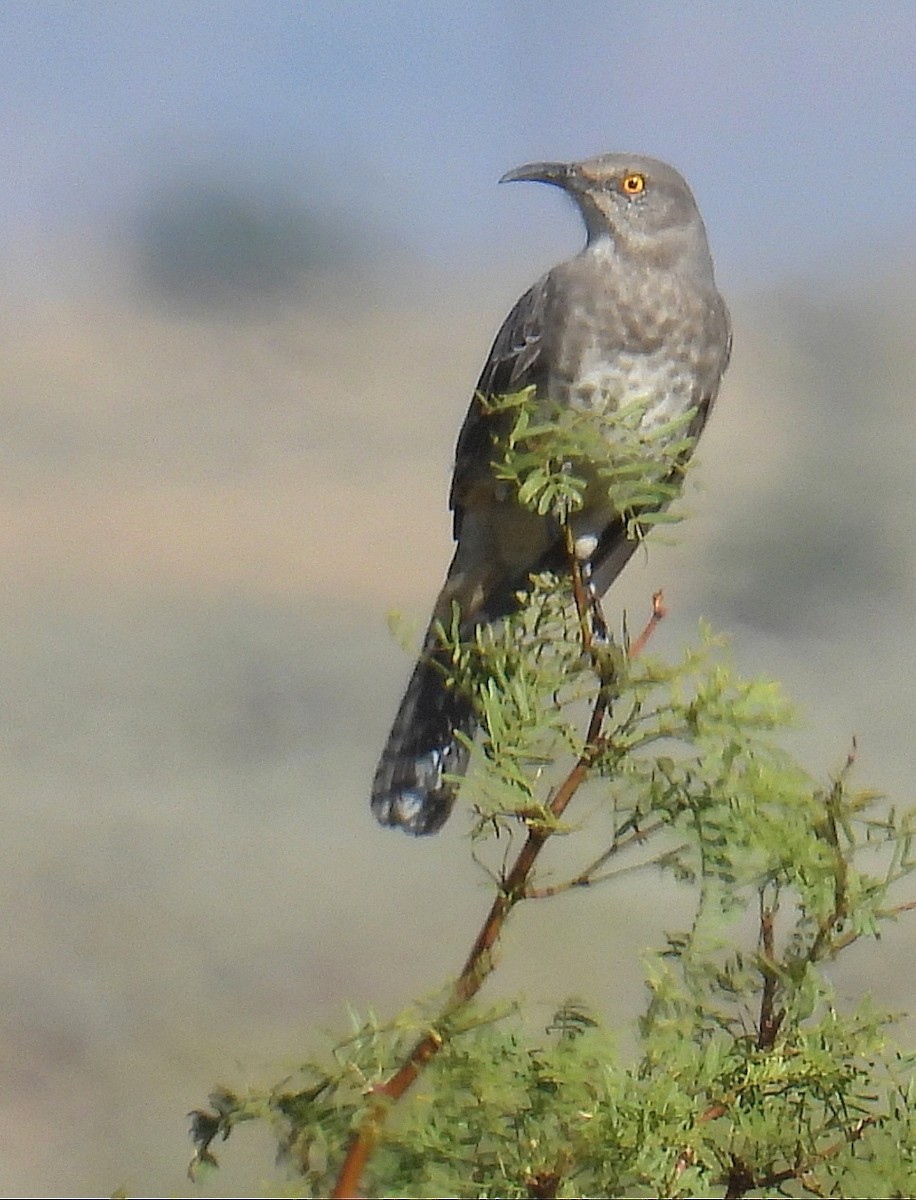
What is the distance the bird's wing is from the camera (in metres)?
1.73

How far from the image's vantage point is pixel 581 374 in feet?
5.74

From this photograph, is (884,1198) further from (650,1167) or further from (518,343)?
(518,343)

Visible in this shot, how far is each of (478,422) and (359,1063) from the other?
1.12 meters

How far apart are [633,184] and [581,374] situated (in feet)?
1.33

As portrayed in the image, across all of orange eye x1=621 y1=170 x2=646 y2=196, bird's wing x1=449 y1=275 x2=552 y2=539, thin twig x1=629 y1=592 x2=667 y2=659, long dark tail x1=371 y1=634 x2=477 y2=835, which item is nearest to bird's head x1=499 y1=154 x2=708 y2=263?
orange eye x1=621 y1=170 x2=646 y2=196

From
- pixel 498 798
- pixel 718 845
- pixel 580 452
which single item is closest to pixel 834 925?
pixel 718 845

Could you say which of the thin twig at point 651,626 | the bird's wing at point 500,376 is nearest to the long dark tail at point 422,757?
the bird's wing at point 500,376

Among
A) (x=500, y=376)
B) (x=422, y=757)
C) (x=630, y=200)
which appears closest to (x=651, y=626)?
(x=422, y=757)

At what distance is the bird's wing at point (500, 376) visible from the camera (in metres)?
1.73

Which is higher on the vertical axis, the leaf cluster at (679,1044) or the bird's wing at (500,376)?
the bird's wing at (500,376)

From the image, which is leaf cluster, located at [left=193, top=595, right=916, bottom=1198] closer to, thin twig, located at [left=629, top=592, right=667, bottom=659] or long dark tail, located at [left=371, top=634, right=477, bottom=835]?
thin twig, located at [left=629, top=592, right=667, bottom=659]

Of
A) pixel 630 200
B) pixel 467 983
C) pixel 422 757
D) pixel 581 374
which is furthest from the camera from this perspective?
pixel 630 200

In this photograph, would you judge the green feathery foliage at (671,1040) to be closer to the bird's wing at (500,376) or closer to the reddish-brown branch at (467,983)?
the reddish-brown branch at (467,983)

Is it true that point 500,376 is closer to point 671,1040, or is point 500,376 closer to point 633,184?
point 633,184
